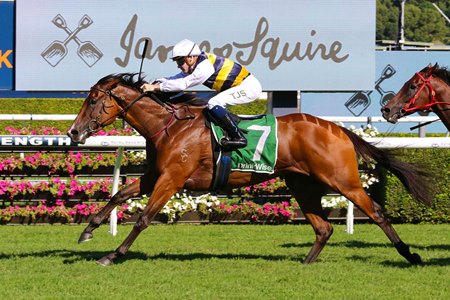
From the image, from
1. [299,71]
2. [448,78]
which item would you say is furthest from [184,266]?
[299,71]

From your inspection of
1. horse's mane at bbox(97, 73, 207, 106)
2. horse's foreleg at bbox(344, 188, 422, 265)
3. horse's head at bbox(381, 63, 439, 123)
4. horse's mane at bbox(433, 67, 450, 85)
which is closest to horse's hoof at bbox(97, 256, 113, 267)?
horse's mane at bbox(97, 73, 207, 106)

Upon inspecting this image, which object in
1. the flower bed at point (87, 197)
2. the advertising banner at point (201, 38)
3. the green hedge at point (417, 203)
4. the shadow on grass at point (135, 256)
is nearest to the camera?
the shadow on grass at point (135, 256)

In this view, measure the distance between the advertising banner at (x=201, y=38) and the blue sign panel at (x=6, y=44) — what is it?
121 millimetres

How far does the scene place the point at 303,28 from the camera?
15.0 meters

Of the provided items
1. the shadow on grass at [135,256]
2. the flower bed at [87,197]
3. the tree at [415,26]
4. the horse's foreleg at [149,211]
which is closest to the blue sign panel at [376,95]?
the flower bed at [87,197]

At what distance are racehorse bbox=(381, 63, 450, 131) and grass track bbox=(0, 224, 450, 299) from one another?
1.17 meters

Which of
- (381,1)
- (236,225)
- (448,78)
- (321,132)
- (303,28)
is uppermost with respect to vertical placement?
(381,1)

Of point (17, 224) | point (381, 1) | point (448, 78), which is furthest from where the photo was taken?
point (381, 1)

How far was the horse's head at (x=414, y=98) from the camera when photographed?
720 centimetres

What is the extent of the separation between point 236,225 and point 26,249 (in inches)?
104

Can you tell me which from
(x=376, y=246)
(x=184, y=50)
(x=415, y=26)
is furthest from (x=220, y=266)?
(x=415, y=26)

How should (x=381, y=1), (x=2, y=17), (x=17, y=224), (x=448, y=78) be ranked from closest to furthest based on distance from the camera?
(x=448, y=78)
(x=17, y=224)
(x=2, y=17)
(x=381, y=1)

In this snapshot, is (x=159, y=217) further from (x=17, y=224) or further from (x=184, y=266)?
(x=184, y=266)

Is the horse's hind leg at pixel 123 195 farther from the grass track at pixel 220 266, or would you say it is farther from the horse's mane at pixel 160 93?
the horse's mane at pixel 160 93
